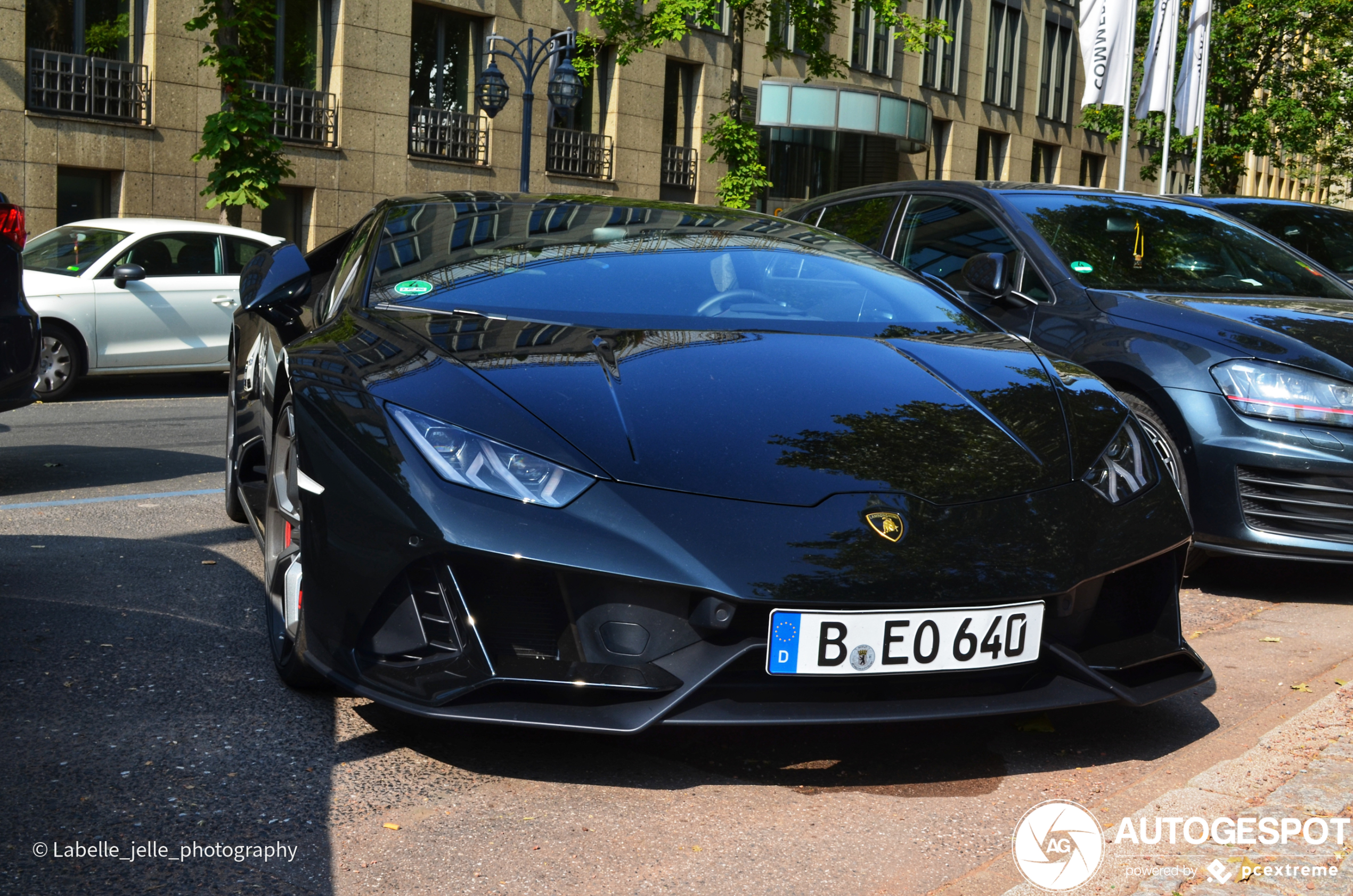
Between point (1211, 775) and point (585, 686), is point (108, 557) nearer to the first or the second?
point (585, 686)

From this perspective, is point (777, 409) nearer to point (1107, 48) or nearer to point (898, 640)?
point (898, 640)

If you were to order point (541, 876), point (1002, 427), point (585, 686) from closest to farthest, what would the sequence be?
point (541, 876), point (585, 686), point (1002, 427)

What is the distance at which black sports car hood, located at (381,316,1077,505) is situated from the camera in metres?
2.86

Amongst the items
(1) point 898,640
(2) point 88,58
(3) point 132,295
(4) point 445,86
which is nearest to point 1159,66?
(4) point 445,86

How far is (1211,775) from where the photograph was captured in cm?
300

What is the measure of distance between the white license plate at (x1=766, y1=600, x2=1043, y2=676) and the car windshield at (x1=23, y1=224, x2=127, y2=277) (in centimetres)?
1013

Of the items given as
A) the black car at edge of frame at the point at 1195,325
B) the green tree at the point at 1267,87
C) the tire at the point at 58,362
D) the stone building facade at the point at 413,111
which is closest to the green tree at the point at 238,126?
the stone building facade at the point at 413,111

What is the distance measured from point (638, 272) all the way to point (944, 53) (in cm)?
3407

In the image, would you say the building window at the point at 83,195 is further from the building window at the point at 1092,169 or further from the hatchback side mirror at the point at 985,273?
the building window at the point at 1092,169

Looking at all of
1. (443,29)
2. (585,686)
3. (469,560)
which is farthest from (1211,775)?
(443,29)

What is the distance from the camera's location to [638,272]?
390cm

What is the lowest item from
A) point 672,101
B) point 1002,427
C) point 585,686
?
point 585,686

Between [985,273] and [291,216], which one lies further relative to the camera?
[291,216]

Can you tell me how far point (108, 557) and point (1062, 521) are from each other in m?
3.41
